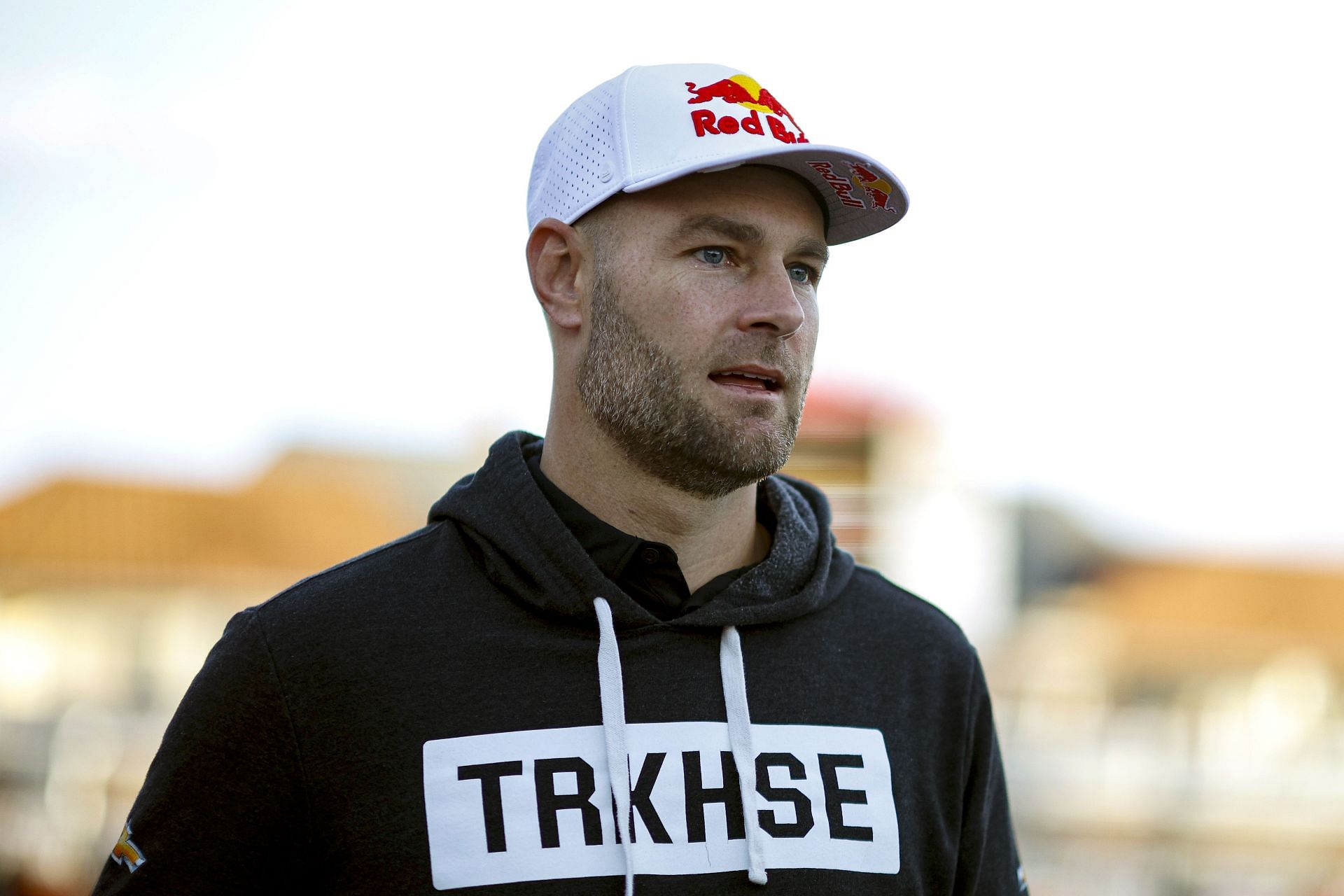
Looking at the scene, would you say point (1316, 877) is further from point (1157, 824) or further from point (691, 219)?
point (691, 219)

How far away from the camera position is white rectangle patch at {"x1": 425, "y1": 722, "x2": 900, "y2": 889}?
1.40m

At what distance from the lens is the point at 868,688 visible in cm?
165

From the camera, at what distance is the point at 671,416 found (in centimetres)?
155

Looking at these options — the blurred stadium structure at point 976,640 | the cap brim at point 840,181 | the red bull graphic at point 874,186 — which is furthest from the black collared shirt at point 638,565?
the blurred stadium structure at point 976,640

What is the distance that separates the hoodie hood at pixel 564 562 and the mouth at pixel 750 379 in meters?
0.25

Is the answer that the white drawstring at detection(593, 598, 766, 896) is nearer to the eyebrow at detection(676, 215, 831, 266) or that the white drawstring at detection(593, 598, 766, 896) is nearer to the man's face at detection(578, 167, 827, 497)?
the man's face at detection(578, 167, 827, 497)

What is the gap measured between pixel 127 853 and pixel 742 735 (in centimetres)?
72

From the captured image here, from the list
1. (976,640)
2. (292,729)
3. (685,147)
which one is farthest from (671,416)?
(976,640)

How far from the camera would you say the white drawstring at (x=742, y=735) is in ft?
4.73

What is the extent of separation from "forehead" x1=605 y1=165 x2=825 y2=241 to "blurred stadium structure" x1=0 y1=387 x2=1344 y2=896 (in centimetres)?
519

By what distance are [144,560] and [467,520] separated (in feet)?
27.9

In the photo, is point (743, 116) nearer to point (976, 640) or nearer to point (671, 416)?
point (671, 416)

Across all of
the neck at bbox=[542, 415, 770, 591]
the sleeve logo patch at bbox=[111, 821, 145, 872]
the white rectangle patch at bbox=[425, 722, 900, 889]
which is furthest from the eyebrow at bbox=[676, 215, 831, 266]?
the sleeve logo patch at bbox=[111, 821, 145, 872]

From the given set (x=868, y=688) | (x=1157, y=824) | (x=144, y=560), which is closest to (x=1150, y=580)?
(x=1157, y=824)
